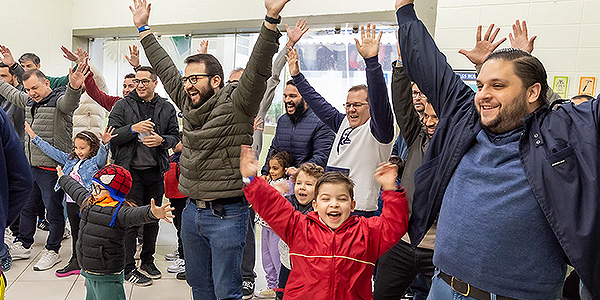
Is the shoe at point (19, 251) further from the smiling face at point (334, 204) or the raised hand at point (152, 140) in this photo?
the smiling face at point (334, 204)

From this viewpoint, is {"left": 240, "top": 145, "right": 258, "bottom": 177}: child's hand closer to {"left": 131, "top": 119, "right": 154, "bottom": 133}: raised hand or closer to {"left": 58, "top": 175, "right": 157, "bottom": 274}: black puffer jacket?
{"left": 58, "top": 175, "right": 157, "bottom": 274}: black puffer jacket

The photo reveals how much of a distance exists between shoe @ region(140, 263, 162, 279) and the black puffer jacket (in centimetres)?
108

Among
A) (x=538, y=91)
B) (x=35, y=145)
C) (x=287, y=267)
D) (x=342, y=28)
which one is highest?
(x=342, y=28)

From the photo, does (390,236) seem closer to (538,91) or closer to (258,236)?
(538,91)

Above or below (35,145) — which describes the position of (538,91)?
above

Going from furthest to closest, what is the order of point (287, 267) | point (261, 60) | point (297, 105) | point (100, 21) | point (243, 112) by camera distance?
1. point (100, 21)
2. point (297, 105)
3. point (287, 267)
4. point (243, 112)
5. point (261, 60)

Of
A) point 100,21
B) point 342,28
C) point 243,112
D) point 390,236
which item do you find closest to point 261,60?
point 243,112

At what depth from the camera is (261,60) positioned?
220cm

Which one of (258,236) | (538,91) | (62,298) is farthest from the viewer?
(258,236)

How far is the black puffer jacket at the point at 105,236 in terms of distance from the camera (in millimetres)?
2617

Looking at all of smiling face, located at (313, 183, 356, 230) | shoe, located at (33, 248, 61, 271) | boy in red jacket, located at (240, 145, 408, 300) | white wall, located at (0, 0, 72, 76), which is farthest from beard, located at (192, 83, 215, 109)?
white wall, located at (0, 0, 72, 76)

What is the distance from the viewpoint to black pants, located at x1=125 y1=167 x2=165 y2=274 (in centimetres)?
367

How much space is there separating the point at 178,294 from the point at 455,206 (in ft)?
8.22

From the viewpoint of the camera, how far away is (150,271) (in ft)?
12.3
